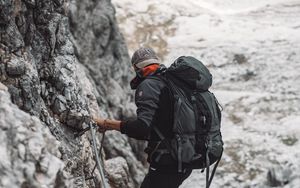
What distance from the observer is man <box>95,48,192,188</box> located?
273 inches

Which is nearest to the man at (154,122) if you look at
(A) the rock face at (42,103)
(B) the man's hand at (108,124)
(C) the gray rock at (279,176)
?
(B) the man's hand at (108,124)

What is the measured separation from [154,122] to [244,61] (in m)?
29.9

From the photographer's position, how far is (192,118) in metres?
6.92

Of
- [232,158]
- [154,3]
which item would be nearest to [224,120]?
[232,158]

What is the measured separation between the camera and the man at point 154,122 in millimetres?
6926

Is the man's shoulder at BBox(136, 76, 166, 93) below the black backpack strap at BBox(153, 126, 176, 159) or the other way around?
the other way around

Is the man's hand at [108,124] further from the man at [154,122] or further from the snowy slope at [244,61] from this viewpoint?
the snowy slope at [244,61]

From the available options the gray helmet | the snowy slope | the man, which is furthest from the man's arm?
the snowy slope

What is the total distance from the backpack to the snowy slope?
47.1ft

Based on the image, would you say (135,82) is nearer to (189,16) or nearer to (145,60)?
(145,60)

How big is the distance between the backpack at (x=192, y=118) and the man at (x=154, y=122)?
0.35 feet

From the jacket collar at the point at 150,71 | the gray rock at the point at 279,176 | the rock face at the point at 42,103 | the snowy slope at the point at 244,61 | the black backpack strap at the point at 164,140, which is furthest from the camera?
the snowy slope at the point at 244,61

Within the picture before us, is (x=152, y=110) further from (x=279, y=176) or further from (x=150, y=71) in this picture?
(x=279, y=176)

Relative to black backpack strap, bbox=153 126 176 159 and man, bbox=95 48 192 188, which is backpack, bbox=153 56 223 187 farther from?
man, bbox=95 48 192 188
